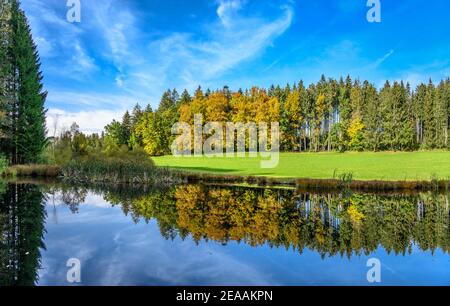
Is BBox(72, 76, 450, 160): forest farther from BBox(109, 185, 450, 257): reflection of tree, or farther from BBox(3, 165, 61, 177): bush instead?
BBox(109, 185, 450, 257): reflection of tree

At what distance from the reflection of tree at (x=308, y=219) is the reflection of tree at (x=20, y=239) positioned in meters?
2.94

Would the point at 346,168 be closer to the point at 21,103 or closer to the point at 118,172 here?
the point at 118,172

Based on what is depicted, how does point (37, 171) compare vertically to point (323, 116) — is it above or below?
below

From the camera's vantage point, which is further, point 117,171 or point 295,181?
point 117,171

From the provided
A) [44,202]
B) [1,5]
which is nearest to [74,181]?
[44,202]

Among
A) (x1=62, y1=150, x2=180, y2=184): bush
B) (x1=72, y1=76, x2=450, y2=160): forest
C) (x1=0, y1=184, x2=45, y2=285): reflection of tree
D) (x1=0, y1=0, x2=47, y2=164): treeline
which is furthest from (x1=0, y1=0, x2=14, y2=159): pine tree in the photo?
(x1=72, y1=76, x2=450, y2=160): forest

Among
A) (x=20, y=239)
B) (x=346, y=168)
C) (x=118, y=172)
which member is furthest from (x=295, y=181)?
(x=20, y=239)

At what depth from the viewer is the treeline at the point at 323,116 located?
60.2 metres

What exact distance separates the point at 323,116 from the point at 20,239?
6808 centimetres

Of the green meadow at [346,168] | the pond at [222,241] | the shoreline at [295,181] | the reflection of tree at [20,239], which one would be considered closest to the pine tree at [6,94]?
the shoreline at [295,181]

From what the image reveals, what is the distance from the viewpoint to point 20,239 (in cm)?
783

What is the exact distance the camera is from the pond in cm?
600

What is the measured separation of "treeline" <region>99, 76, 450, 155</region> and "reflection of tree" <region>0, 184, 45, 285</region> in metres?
47.9
